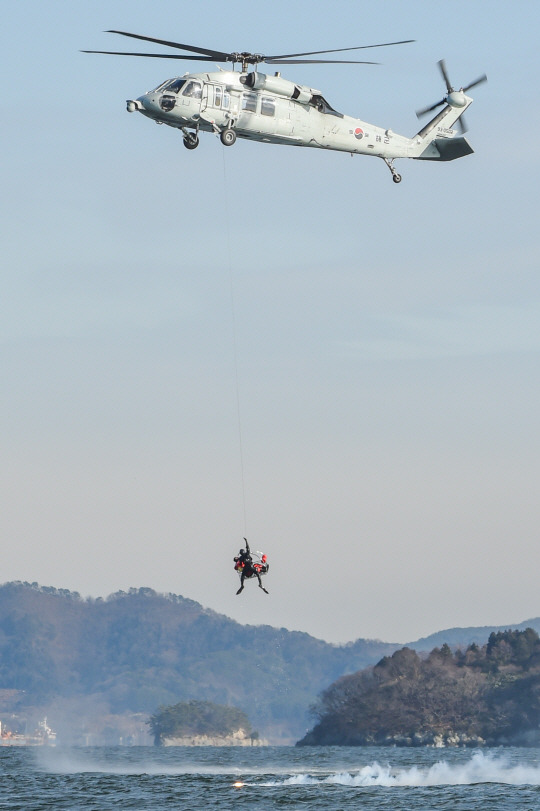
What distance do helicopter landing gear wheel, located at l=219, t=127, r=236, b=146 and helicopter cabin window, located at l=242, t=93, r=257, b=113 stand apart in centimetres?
163

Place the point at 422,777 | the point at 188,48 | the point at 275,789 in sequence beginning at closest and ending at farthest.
Result: the point at 188,48 → the point at 275,789 → the point at 422,777

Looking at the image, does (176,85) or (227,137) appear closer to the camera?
(176,85)

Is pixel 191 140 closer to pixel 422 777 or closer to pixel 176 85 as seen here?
pixel 176 85

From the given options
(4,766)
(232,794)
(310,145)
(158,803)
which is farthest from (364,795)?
(4,766)

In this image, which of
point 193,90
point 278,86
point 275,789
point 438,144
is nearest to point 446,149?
point 438,144

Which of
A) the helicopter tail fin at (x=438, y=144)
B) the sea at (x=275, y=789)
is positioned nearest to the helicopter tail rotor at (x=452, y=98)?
the helicopter tail fin at (x=438, y=144)

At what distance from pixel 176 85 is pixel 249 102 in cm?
450

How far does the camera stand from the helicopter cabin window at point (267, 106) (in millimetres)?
73850

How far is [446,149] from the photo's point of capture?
8750 cm

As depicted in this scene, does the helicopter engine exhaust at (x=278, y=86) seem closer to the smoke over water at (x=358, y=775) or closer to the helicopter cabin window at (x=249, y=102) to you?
the helicopter cabin window at (x=249, y=102)

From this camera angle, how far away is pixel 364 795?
98062 mm

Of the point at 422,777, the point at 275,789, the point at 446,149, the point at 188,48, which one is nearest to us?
the point at 188,48

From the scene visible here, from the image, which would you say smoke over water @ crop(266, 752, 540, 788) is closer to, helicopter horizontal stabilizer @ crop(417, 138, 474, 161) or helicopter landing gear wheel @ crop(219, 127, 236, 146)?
helicopter horizontal stabilizer @ crop(417, 138, 474, 161)

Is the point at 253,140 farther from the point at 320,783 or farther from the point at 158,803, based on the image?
the point at 320,783
